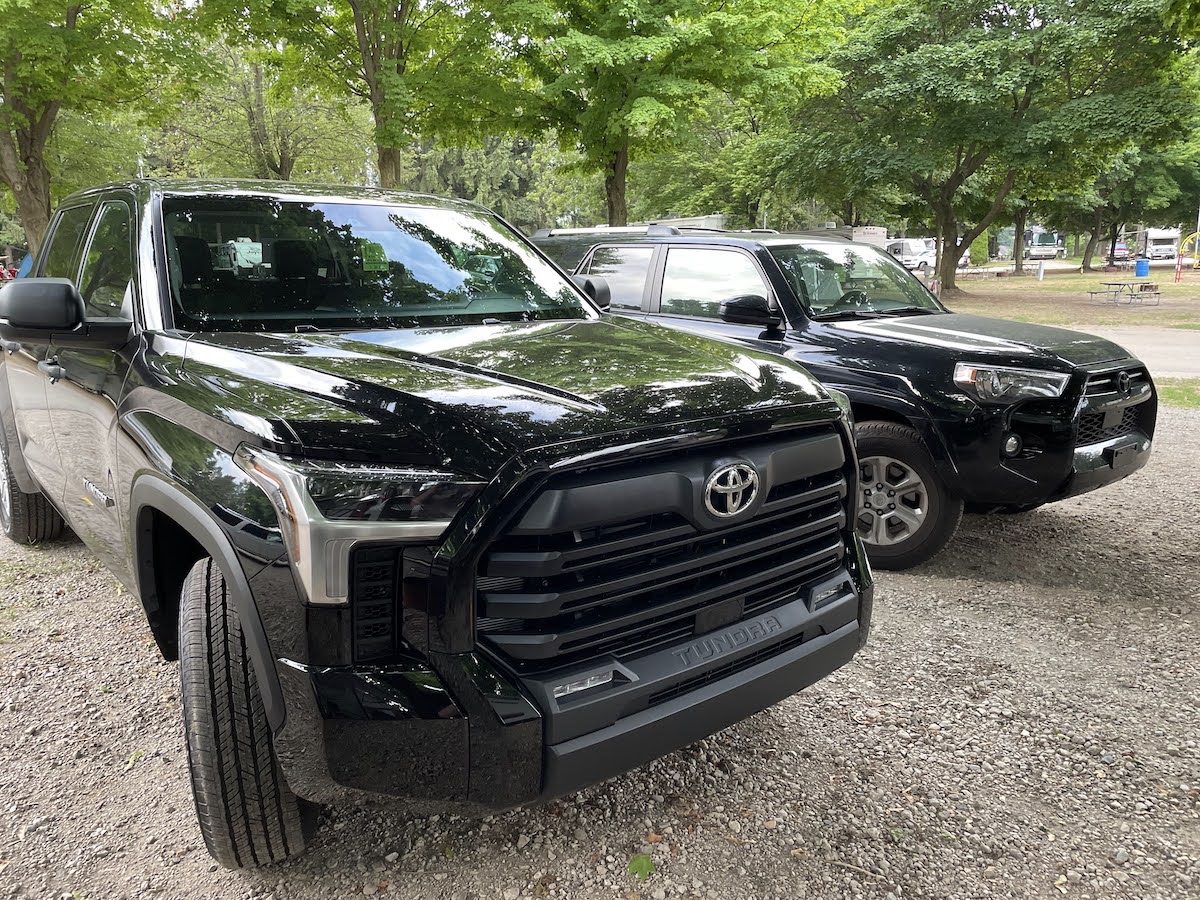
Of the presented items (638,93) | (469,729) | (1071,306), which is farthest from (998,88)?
(469,729)

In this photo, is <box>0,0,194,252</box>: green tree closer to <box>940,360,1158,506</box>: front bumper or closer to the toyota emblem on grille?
<box>940,360,1158,506</box>: front bumper

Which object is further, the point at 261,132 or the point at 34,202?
the point at 261,132

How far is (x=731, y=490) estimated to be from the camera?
217 centimetres

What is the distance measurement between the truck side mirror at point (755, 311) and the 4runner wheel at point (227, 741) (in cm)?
368

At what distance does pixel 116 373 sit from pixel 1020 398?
3990 mm

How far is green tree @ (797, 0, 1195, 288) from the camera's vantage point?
19.7 metres

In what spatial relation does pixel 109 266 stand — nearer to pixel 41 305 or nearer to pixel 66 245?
pixel 41 305

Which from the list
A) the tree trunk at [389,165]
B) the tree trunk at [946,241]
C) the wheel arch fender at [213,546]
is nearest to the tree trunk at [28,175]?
the tree trunk at [389,165]

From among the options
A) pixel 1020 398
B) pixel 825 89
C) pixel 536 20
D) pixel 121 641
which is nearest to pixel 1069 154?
pixel 825 89

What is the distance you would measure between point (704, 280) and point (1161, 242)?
7339 cm

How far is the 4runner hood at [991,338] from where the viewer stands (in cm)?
439

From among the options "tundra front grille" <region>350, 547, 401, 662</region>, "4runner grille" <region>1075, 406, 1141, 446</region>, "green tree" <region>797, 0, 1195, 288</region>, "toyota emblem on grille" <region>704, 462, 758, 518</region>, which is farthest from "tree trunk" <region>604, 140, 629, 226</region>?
"tundra front grille" <region>350, 547, 401, 662</region>

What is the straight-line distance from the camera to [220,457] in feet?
6.86

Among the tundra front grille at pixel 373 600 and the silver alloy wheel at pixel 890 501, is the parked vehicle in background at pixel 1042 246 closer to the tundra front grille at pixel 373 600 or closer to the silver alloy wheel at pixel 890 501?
the silver alloy wheel at pixel 890 501
